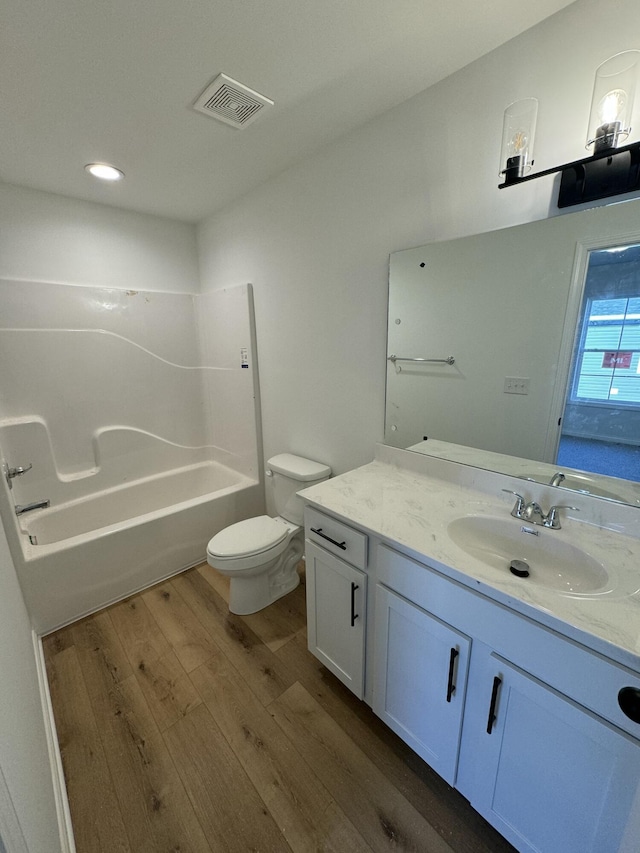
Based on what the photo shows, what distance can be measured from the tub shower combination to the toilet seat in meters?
0.52

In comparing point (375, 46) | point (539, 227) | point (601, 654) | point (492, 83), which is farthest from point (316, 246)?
point (601, 654)

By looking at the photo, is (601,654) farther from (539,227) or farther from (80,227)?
(80,227)

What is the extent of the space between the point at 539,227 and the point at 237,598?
216cm

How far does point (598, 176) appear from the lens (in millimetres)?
1040

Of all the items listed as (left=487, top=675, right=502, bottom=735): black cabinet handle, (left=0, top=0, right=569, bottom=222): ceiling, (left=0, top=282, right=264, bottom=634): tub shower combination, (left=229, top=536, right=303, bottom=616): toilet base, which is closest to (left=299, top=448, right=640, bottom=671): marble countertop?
(left=487, top=675, right=502, bottom=735): black cabinet handle

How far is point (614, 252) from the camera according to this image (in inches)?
41.8

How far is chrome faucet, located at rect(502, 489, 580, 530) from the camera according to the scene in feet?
3.75

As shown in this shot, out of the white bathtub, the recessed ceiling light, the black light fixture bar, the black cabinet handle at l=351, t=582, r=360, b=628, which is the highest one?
the recessed ceiling light

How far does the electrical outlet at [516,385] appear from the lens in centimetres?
129

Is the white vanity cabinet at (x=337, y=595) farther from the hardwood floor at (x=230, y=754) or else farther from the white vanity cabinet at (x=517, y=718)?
the hardwood floor at (x=230, y=754)

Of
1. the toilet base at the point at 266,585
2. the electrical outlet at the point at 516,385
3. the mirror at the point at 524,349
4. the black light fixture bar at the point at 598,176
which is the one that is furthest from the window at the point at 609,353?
the toilet base at the point at 266,585

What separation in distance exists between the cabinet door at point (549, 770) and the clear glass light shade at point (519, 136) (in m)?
1.45

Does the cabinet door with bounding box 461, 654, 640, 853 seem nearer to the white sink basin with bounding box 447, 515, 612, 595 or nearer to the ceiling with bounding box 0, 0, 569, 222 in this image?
the white sink basin with bounding box 447, 515, 612, 595

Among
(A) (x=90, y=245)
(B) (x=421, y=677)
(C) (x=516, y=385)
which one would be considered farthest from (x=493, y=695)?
(A) (x=90, y=245)
